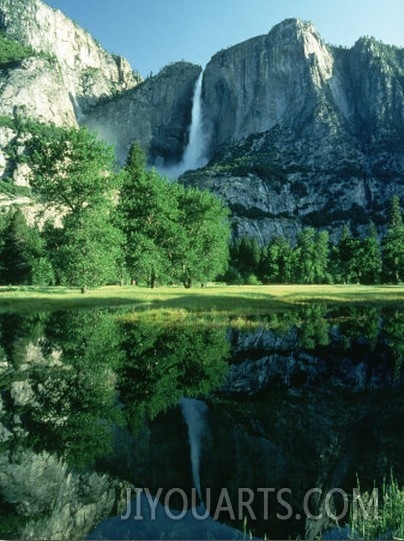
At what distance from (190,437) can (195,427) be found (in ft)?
1.97

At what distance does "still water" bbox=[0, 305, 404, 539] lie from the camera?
631 cm

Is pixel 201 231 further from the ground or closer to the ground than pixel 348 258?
further from the ground

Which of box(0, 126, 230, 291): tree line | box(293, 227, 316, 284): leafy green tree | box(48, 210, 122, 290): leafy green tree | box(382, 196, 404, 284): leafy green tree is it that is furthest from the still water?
box(293, 227, 316, 284): leafy green tree

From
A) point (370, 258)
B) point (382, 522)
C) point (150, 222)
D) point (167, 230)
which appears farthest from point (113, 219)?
point (370, 258)

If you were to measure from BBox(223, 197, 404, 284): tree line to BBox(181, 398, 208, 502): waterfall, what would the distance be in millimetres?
104505

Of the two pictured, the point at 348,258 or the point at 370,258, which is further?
the point at 348,258

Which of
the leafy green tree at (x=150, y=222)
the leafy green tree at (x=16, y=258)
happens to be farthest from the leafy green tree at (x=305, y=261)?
the leafy green tree at (x=150, y=222)

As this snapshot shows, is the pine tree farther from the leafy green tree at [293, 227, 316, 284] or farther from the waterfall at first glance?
the waterfall

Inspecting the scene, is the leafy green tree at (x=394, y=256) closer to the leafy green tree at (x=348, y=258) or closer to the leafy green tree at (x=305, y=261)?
the leafy green tree at (x=348, y=258)

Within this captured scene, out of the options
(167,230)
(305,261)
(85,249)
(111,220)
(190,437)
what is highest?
(111,220)

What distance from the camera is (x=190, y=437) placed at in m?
9.31

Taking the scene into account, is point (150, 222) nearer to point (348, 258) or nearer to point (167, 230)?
point (167, 230)

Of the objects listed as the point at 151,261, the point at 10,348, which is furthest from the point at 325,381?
the point at 151,261

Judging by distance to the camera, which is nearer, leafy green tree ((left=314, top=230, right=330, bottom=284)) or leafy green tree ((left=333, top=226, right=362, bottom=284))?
leafy green tree ((left=333, top=226, right=362, bottom=284))
